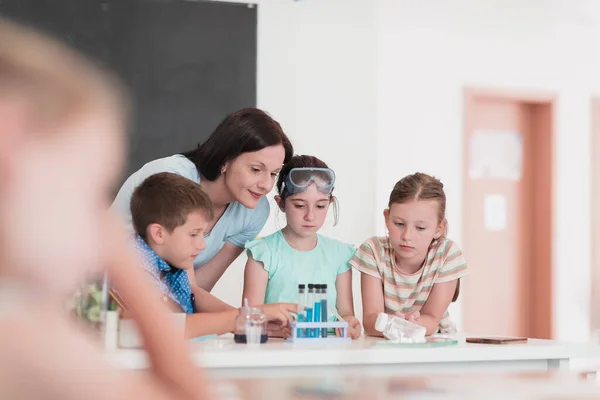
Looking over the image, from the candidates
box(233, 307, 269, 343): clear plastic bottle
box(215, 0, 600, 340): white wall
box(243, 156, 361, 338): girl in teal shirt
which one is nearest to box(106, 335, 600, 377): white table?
box(233, 307, 269, 343): clear plastic bottle

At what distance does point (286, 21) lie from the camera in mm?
4793

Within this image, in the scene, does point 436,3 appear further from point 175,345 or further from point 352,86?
point 175,345

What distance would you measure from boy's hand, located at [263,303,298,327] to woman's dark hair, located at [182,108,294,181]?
70 cm

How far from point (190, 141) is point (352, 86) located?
1.03 m

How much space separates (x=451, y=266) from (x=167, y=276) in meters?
0.94

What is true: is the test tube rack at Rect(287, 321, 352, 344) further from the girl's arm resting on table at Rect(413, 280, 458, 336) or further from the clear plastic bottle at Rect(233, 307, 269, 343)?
the girl's arm resting on table at Rect(413, 280, 458, 336)

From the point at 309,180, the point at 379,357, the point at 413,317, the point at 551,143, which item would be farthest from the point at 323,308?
the point at 551,143

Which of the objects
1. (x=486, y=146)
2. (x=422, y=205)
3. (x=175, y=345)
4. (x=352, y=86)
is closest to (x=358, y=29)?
(x=352, y=86)

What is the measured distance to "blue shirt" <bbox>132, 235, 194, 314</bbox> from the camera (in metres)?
2.18

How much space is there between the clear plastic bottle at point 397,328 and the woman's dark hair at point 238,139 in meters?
0.77

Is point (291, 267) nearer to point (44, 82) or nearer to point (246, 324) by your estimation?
point (246, 324)

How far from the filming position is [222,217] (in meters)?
2.83

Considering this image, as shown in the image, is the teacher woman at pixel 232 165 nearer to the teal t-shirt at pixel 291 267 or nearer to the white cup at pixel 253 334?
the teal t-shirt at pixel 291 267

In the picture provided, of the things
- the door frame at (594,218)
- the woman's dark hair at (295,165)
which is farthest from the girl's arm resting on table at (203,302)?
the door frame at (594,218)
